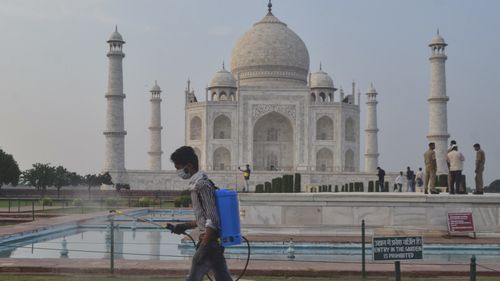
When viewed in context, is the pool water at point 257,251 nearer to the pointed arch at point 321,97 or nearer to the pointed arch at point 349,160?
the pointed arch at point 349,160

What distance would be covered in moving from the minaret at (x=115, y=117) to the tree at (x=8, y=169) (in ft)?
19.7

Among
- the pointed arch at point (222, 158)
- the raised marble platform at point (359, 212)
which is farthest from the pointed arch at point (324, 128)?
the raised marble platform at point (359, 212)

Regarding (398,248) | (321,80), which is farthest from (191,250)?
(321,80)

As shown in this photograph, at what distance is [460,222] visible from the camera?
30.7 feet

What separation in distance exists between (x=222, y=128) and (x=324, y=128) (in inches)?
221

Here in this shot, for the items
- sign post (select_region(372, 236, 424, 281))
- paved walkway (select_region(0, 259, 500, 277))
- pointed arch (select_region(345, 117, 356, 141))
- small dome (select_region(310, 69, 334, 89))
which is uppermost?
small dome (select_region(310, 69, 334, 89))

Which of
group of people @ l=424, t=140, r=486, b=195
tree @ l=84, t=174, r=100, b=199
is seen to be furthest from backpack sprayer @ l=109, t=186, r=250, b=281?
tree @ l=84, t=174, r=100, b=199

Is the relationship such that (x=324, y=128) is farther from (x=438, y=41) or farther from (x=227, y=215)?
(x=227, y=215)

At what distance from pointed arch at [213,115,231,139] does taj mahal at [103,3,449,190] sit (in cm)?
5

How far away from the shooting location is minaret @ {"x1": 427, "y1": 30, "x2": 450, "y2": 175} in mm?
32531

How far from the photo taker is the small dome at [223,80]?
1489 inches

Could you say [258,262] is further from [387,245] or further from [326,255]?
[387,245]

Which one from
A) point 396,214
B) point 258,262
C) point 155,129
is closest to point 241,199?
point 396,214

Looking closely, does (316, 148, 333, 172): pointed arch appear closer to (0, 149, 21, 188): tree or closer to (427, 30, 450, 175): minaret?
(427, 30, 450, 175): minaret
